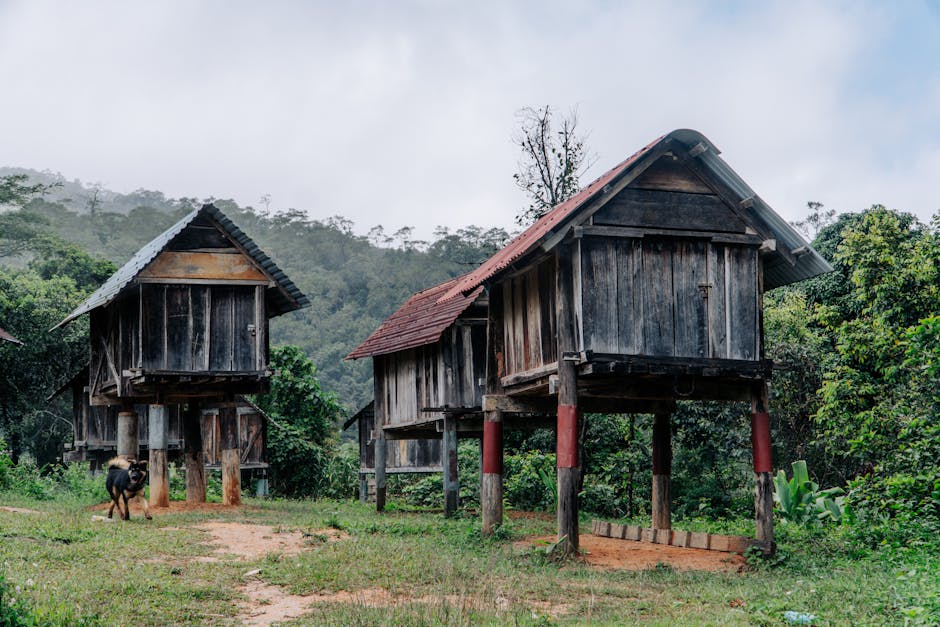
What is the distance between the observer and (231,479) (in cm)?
2311

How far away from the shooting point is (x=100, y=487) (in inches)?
942

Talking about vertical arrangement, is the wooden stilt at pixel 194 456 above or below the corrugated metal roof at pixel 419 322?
below

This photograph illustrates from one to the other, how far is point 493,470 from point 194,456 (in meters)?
9.32

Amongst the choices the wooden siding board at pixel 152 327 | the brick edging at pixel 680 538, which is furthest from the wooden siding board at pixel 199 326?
the brick edging at pixel 680 538

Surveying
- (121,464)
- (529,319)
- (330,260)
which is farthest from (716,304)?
(330,260)

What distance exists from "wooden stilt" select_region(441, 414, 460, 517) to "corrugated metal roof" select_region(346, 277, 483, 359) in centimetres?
205

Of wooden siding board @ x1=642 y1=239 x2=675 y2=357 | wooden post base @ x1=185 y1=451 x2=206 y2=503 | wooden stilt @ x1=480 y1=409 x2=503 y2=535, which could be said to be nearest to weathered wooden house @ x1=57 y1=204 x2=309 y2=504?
wooden post base @ x1=185 y1=451 x2=206 y2=503

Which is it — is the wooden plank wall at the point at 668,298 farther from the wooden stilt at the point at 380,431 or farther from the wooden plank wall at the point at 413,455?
the wooden plank wall at the point at 413,455

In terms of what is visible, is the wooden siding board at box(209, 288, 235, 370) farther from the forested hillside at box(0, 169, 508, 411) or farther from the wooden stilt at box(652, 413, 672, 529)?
the forested hillside at box(0, 169, 508, 411)

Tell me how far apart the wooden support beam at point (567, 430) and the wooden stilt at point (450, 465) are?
834cm

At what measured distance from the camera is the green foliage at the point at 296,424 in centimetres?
3584

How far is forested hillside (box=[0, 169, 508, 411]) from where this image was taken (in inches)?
2259

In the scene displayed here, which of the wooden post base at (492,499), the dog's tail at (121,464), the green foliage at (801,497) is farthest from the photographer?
the green foliage at (801,497)

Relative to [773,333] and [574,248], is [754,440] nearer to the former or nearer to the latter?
[574,248]
